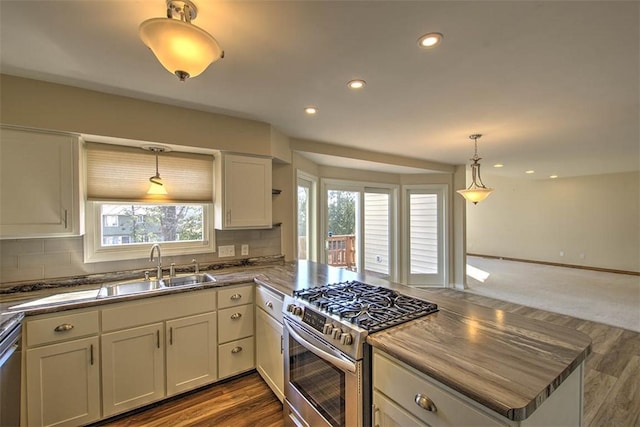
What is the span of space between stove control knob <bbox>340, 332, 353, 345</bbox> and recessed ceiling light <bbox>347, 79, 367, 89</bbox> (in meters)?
1.68

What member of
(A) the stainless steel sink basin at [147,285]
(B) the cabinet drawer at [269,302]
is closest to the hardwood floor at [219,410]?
(B) the cabinet drawer at [269,302]

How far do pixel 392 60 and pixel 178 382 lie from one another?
2.80 m

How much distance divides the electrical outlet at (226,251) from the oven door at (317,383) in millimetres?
1355

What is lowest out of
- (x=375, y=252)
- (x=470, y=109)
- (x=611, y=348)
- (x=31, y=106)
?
(x=611, y=348)

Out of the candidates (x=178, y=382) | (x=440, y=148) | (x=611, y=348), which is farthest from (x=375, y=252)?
(x=178, y=382)

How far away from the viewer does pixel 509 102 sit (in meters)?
2.43

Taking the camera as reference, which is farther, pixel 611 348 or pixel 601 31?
pixel 611 348

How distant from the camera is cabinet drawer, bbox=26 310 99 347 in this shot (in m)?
1.74

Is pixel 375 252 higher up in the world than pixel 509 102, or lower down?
lower down

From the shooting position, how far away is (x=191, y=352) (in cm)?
226

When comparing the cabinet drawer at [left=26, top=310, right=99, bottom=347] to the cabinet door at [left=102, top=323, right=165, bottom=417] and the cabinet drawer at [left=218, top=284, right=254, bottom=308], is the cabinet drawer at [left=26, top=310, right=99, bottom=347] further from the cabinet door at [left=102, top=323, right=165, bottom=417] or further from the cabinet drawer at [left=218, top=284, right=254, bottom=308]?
the cabinet drawer at [left=218, top=284, right=254, bottom=308]

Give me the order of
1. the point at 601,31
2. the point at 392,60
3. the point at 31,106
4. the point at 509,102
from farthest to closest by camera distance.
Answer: the point at 509,102, the point at 31,106, the point at 392,60, the point at 601,31

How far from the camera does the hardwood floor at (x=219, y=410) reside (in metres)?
2.00

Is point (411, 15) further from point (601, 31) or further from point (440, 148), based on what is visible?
point (440, 148)
